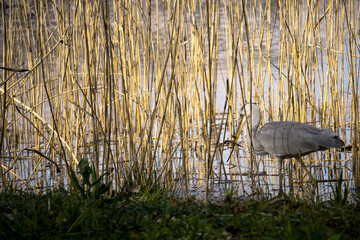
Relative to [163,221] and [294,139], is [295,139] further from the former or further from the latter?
[163,221]

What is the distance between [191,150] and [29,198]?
7.23ft

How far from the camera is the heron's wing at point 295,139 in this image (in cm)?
306

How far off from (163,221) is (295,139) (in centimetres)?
152

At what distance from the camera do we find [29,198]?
2305mm

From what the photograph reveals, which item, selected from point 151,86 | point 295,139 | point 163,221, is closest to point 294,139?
point 295,139

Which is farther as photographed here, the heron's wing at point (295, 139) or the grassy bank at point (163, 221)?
the heron's wing at point (295, 139)

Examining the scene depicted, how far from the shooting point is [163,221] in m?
1.89

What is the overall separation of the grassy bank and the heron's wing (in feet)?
2.77

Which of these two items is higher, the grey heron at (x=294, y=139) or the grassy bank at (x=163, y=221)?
the grey heron at (x=294, y=139)

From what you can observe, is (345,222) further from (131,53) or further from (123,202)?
(131,53)

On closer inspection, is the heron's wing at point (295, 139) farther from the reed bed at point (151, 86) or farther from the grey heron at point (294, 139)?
the reed bed at point (151, 86)

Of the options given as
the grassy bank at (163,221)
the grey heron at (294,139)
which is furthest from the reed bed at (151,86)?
the grassy bank at (163,221)

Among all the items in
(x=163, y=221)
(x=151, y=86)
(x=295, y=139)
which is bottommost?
(x=163, y=221)

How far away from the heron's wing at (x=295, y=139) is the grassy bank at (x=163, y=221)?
84 cm
